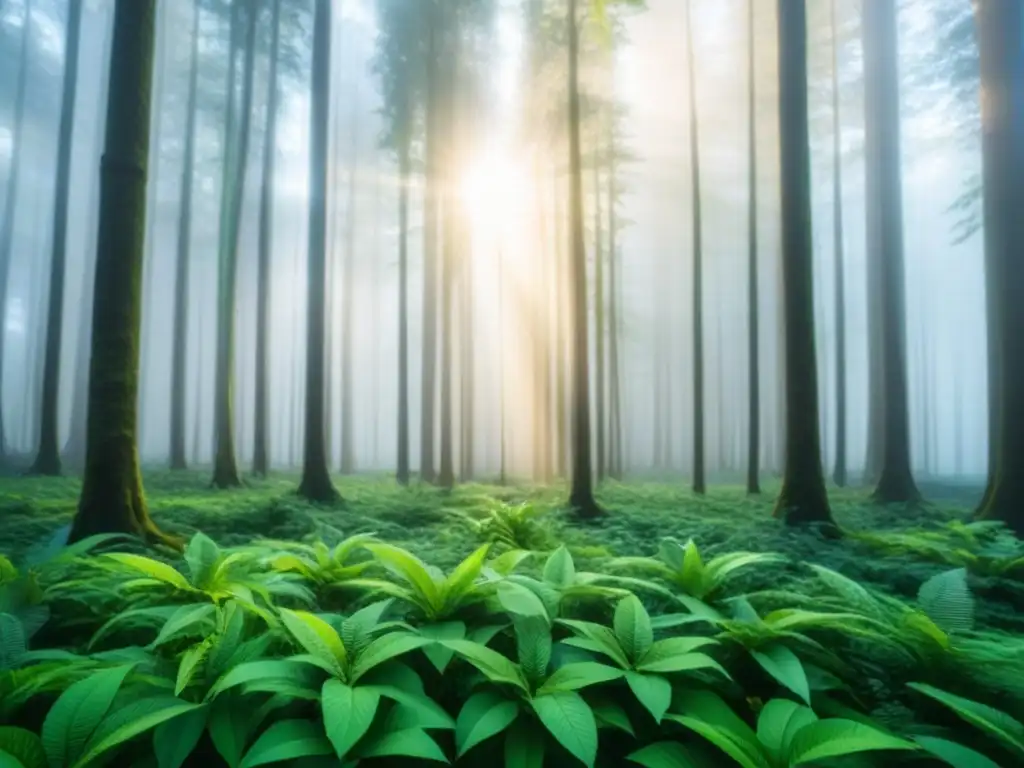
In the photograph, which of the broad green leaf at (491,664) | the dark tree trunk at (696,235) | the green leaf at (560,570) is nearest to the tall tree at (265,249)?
the dark tree trunk at (696,235)

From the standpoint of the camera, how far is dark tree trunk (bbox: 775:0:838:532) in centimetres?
812

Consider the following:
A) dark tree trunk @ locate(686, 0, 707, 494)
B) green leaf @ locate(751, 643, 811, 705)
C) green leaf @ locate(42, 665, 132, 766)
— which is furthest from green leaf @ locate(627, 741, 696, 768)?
dark tree trunk @ locate(686, 0, 707, 494)

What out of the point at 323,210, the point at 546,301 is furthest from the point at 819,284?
the point at 323,210

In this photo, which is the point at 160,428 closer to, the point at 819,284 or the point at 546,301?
the point at 546,301

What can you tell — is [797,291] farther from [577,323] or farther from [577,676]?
[577,676]

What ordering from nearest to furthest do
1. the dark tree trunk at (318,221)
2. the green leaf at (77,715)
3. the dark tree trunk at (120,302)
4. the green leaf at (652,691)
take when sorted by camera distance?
the green leaf at (77,715) < the green leaf at (652,691) < the dark tree trunk at (120,302) < the dark tree trunk at (318,221)

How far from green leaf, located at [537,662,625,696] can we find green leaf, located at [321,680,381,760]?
26.4 inches

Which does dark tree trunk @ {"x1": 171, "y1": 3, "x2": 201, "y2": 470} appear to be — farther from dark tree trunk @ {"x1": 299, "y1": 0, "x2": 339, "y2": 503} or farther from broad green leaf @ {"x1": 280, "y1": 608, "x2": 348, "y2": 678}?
broad green leaf @ {"x1": 280, "y1": 608, "x2": 348, "y2": 678}

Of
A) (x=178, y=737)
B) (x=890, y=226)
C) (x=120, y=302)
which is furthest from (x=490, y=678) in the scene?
(x=890, y=226)

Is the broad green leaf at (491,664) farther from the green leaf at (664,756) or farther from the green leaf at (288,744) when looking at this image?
the green leaf at (288,744)

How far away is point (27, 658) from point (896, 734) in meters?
3.74

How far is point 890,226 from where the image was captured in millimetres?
13703

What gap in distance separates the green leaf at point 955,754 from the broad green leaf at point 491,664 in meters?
1.49

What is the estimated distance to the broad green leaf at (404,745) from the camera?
6.13 feet
